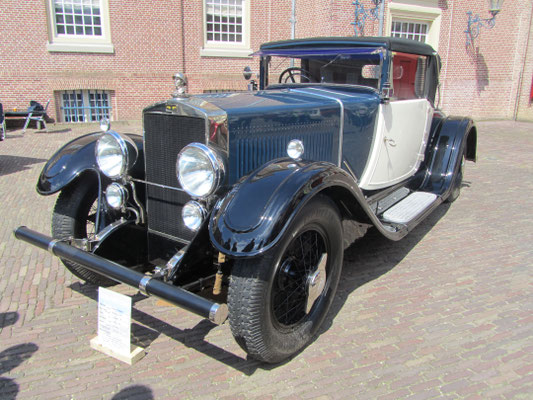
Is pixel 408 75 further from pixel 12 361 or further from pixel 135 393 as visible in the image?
pixel 12 361

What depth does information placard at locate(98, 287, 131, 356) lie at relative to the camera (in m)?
2.49

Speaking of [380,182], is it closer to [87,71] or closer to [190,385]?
[190,385]

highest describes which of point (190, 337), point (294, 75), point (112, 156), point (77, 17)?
point (77, 17)

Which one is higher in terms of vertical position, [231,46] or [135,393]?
[231,46]

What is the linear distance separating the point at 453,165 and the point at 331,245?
2.77 m

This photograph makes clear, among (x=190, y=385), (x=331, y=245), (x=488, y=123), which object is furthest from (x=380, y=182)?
(x=488, y=123)

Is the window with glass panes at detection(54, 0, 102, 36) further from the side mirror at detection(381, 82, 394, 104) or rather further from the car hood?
the side mirror at detection(381, 82, 394, 104)

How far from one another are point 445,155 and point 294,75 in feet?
6.54

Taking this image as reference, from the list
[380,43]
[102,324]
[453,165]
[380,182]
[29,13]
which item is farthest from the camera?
[29,13]

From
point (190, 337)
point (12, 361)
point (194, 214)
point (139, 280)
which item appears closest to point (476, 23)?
point (194, 214)

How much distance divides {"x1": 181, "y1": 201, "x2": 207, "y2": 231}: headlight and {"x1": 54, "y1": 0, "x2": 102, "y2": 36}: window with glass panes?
11.7 m

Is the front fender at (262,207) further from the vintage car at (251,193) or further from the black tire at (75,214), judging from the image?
the black tire at (75,214)

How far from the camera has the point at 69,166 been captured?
312 cm

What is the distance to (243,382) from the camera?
2.41m
